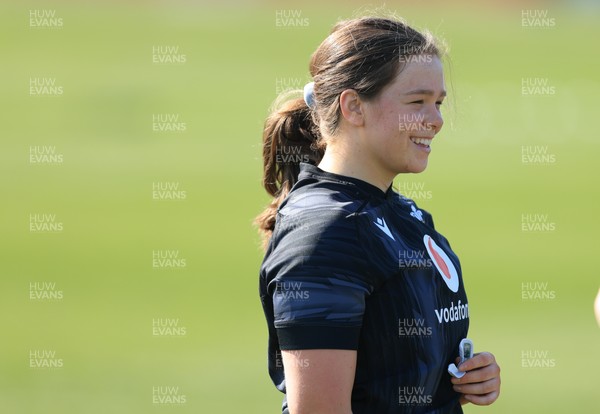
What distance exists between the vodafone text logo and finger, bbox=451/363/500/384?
0.22 metres

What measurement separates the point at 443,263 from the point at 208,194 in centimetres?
947

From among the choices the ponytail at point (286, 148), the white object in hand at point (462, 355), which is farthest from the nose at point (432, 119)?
the white object in hand at point (462, 355)

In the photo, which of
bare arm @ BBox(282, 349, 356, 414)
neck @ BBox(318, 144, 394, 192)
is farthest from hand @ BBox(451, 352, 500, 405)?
neck @ BBox(318, 144, 394, 192)

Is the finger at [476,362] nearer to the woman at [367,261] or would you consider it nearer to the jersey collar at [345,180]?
the woman at [367,261]

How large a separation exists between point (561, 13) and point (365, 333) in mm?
20756

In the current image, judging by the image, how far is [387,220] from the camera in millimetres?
2471

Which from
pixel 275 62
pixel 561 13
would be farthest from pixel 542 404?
pixel 561 13

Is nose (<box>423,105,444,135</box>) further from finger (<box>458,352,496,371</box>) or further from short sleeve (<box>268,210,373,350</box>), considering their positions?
finger (<box>458,352,496,371</box>)

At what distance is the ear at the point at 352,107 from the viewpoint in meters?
2.55

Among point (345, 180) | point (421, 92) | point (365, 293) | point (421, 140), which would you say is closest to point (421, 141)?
point (421, 140)

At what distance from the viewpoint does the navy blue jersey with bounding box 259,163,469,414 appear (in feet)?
7.39

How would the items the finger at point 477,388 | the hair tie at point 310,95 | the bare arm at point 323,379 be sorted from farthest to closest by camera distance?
the hair tie at point 310,95
the finger at point 477,388
the bare arm at point 323,379

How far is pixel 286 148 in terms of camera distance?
9.89 ft

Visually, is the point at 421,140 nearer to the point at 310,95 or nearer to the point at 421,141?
the point at 421,141
